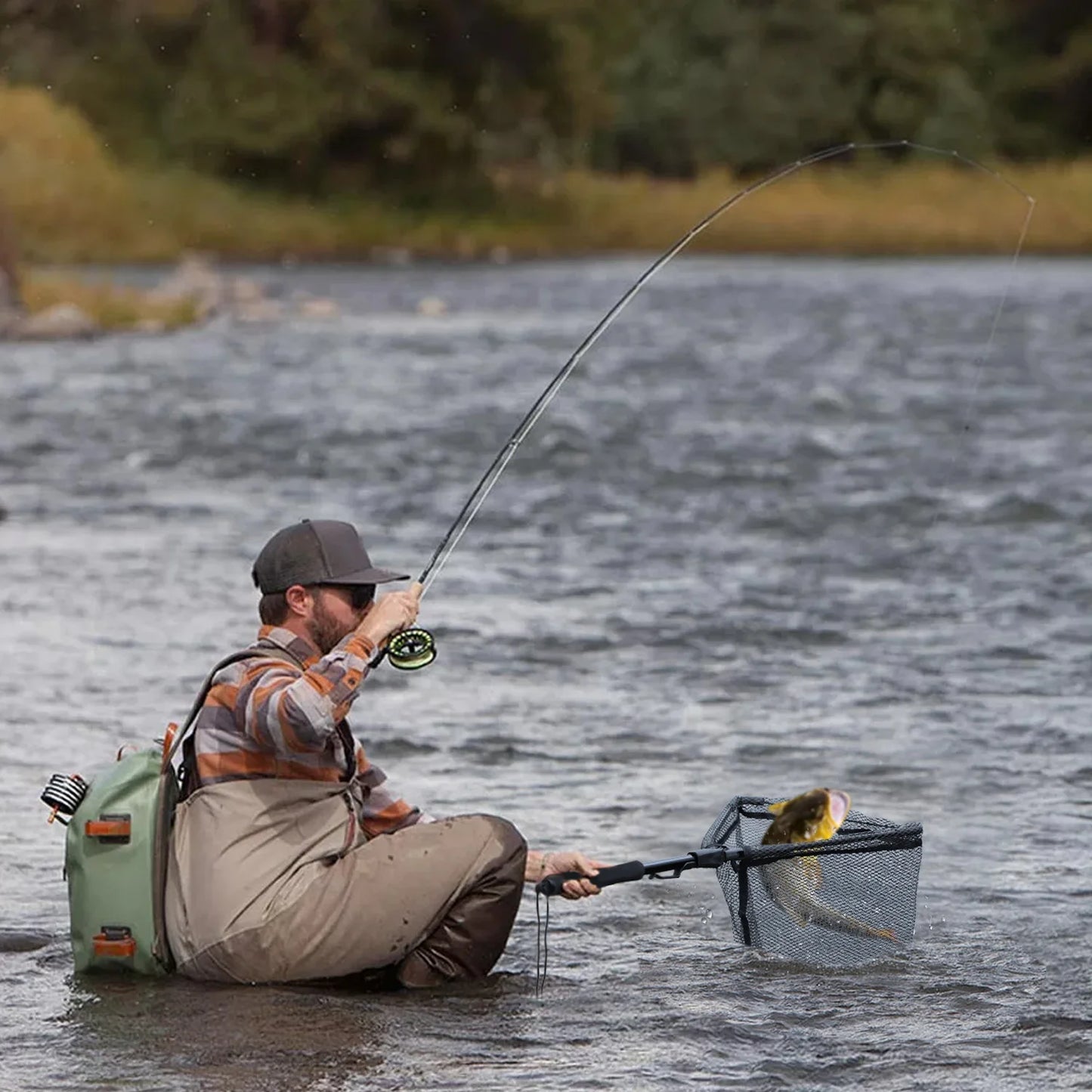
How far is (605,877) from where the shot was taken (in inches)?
216

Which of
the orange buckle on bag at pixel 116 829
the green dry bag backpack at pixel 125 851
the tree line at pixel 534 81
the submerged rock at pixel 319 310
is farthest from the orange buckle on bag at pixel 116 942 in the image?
the tree line at pixel 534 81

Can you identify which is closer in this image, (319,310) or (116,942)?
(116,942)

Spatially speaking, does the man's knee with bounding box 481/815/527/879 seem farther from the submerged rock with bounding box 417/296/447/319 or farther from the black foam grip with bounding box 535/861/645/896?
the submerged rock with bounding box 417/296/447/319

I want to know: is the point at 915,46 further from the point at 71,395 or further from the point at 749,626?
the point at 749,626

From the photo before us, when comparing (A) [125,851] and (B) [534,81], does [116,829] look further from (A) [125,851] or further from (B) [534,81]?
(B) [534,81]

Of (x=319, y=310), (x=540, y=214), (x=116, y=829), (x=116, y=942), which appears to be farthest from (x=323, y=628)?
(x=540, y=214)

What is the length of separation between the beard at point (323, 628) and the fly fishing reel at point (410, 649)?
0.12 m

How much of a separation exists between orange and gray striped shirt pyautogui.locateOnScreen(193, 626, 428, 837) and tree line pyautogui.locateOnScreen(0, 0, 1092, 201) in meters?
52.1

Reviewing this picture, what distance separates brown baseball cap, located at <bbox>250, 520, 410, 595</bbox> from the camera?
5.32 meters

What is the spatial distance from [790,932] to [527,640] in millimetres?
4531

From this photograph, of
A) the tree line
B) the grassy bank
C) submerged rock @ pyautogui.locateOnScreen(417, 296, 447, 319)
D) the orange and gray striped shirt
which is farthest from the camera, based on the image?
the tree line

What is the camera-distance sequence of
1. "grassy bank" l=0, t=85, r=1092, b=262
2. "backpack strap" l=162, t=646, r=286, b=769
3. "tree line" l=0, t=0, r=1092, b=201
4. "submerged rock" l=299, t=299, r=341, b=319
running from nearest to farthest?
"backpack strap" l=162, t=646, r=286, b=769 → "submerged rock" l=299, t=299, r=341, b=319 → "grassy bank" l=0, t=85, r=1092, b=262 → "tree line" l=0, t=0, r=1092, b=201

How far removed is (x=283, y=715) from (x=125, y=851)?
487 millimetres

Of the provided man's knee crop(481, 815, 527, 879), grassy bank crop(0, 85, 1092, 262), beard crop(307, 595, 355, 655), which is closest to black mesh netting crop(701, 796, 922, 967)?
man's knee crop(481, 815, 527, 879)
